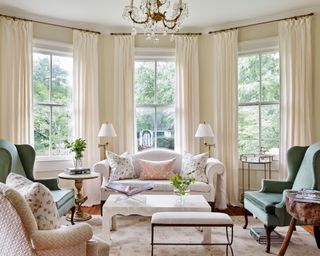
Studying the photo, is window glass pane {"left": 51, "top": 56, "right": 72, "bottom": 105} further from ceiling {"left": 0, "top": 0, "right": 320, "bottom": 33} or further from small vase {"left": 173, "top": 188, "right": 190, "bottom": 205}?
small vase {"left": 173, "top": 188, "right": 190, "bottom": 205}

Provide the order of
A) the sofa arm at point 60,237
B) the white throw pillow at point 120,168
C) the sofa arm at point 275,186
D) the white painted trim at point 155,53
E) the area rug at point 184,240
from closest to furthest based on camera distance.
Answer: the sofa arm at point 60,237
the area rug at point 184,240
the sofa arm at point 275,186
the white throw pillow at point 120,168
the white painted trim at point 155,53

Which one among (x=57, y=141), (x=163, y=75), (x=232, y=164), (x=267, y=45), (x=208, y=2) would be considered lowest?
(x=232, y=164)

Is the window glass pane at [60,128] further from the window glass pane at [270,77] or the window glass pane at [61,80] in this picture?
the window glass pane at [270,77]

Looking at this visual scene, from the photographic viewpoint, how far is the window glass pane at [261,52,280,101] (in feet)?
17.6

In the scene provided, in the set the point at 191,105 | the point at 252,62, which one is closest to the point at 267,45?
the point at 252,62

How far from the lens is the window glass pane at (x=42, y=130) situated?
5.37 meters

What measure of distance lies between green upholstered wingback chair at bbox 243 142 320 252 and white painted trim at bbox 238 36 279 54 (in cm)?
201

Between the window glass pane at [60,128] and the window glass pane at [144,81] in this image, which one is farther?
the window glass pane at [144,81]

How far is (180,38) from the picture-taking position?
18.9 feet

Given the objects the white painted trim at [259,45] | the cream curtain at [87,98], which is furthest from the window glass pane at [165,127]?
the white painted trim at [259,45]

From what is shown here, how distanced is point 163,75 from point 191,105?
0.80 metres

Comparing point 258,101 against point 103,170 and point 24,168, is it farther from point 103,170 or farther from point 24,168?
point 24,168

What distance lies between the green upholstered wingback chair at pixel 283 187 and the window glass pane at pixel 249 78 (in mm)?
1650

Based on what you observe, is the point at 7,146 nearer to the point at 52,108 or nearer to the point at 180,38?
the point at 52,108
